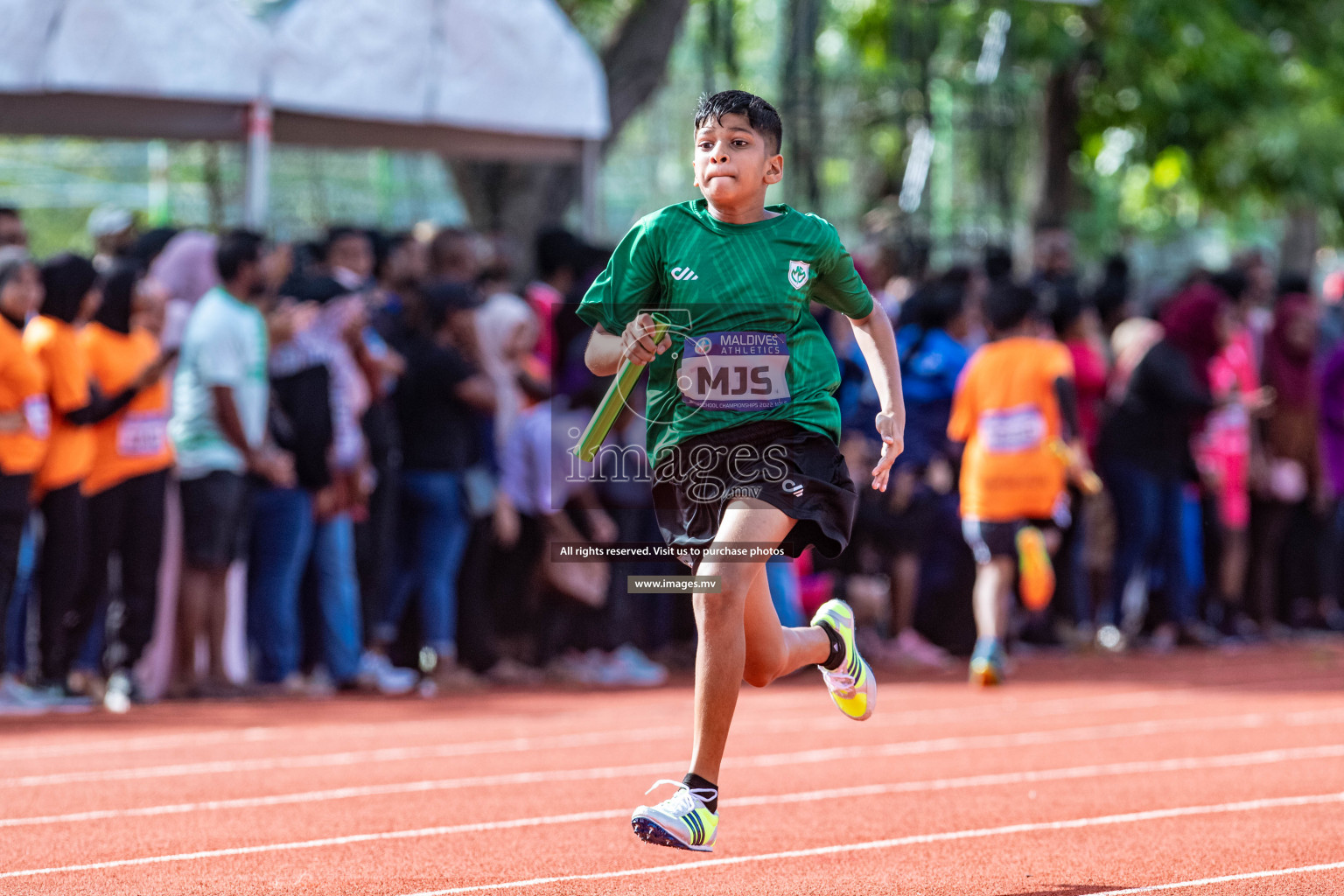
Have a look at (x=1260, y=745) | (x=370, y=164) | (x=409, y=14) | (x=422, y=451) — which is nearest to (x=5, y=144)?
(x=370, y=164)

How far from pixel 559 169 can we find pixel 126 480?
29.7 ft

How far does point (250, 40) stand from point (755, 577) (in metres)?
8.03

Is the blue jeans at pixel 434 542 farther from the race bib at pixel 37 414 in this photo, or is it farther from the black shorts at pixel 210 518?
the race bib at pixel 37 414

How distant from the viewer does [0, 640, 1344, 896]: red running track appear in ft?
18.7

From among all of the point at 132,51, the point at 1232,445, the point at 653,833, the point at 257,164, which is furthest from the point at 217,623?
the point at 1232,445

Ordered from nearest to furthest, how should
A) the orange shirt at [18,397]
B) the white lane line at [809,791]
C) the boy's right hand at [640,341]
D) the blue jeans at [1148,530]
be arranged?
the boy's right hand at [640,341], the white lane line at [809,791], the orange shirt at [18,397], the blue jeans at [1148,530]

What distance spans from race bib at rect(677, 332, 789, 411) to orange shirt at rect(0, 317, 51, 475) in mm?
5326

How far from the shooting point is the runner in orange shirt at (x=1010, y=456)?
37.0 feet

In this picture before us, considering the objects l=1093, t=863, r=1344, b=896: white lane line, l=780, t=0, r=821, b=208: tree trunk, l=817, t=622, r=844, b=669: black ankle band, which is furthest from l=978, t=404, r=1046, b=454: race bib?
l=780, t=0, r=821, b=208: tree trunk

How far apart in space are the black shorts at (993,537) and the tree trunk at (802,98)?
6.81 metres

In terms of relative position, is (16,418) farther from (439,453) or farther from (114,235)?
(439,453)

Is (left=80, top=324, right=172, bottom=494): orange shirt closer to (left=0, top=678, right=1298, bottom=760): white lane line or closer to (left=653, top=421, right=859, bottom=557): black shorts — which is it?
(left=0, top=678, right=1298, bottom=760): white lane line

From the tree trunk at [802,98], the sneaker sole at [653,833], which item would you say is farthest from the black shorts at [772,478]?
the tree trunk at [802,98]

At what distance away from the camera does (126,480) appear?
10094 millimetres
